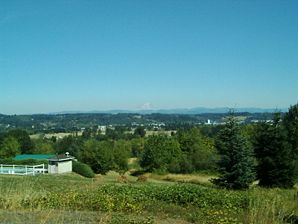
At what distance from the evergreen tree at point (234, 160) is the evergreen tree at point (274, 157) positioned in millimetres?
2419

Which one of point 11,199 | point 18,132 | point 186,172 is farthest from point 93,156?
point 11,199

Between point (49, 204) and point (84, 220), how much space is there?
1.65 meters

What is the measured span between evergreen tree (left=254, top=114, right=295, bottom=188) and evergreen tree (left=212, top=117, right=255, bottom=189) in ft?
7.94

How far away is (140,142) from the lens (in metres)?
88.2

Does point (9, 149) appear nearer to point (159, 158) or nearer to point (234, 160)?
point (159, 158)

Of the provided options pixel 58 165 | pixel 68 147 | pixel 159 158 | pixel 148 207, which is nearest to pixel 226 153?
pixel 148 207

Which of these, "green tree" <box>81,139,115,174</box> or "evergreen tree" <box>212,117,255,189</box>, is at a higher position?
"evergreen tree" <box>212,117,255,189</box>

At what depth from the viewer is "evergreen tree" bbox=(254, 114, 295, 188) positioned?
2131cm

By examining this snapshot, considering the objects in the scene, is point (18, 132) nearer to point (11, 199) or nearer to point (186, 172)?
point (186, 172)

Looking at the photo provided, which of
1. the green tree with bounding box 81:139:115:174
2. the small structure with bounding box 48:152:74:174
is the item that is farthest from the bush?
the green tree with bounding box 81:139:115:174

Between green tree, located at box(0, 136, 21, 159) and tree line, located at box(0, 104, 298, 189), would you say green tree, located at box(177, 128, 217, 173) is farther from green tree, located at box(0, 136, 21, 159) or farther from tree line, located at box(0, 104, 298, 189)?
green tree, located at box(0, 136, 21, 159)

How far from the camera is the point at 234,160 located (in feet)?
63.1

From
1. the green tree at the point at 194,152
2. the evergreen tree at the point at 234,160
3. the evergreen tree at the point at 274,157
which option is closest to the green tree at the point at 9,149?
the green tree at the point at 194,152

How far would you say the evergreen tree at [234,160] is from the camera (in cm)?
1903
